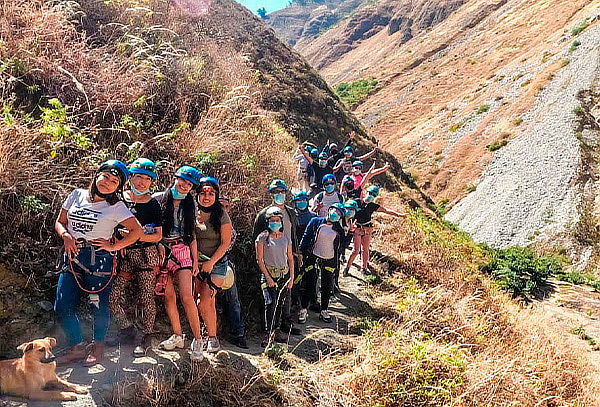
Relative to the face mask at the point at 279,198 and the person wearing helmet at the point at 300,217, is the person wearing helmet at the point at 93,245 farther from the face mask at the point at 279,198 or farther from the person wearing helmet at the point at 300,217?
the person wearing helmet at the point at 300,217

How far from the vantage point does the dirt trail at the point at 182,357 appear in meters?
3.64

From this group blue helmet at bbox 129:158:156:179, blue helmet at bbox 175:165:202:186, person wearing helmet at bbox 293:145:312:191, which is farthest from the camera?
person wearing helmet at bbox 293:145:312:191

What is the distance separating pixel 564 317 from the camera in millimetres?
11672

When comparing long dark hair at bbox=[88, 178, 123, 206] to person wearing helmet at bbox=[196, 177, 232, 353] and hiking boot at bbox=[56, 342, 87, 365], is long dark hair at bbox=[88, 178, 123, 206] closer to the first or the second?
person wearing helmet at bbox=[196, 177, 232, 353]

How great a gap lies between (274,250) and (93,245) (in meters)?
→ 1.98

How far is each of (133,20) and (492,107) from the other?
2991 centimetres

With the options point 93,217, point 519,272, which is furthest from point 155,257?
point 519,272

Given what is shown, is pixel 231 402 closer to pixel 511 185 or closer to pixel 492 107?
pixel 511 185

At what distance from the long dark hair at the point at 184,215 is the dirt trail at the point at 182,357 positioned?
1.17 meters

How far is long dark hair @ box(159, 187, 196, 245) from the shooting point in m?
4.13

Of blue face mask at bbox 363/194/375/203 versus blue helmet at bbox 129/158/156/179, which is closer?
blue helmet at bbox 129/158/156/179

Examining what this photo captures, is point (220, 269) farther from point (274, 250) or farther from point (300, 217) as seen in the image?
point (300, 217)

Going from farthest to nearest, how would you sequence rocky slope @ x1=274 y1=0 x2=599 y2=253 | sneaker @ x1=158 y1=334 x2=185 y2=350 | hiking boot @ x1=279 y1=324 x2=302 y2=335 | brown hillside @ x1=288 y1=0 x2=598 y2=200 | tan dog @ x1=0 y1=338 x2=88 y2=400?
1. brown hillside @ x1=288 y1=0 x2=598 y2=200
2. rocky slope @ x1=274 y1=0 x2=599 y2=253
3. hiking boot @ x1=279 y1=324 x2=302 y2=335
4. sneaker @ x1=158 y1=334 x2=185 y2=350
5. tan dog @ x1=0 y1=338 x2=88 y2=400

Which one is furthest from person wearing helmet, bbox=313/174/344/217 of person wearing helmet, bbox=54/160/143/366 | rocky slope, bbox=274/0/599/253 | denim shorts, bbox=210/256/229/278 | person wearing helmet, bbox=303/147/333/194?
rocky slope, bbox=274/0/599/253
